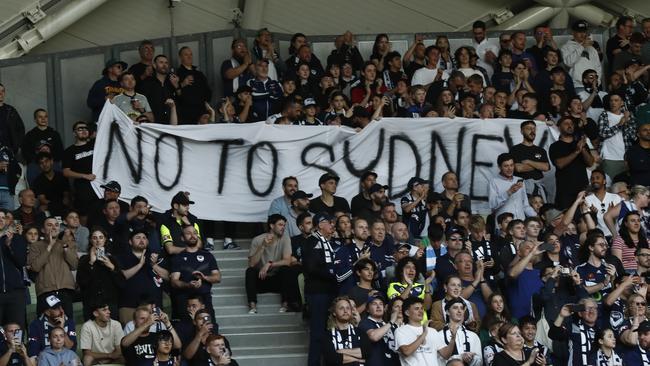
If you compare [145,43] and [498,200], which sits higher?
[145,43]

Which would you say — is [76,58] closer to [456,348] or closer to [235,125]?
[235,125]

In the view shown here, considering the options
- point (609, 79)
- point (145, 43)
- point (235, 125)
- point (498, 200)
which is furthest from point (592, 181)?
point (145, 43)

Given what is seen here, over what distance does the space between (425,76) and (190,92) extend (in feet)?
10.4

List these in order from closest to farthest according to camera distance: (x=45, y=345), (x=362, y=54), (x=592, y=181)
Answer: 1. (x=45, y=345)
2. (x=592, y=181)
3. (x=362, y=54)

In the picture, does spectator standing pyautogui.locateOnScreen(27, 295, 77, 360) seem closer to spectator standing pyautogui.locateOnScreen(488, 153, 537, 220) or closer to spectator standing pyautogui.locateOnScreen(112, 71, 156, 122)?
spectator standing pyautogui.locateOnScreen(112, 71, 156, 122)

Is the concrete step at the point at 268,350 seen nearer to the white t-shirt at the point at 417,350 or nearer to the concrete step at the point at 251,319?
the concrete step at the point at 251,319

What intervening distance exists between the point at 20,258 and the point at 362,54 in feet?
24.7

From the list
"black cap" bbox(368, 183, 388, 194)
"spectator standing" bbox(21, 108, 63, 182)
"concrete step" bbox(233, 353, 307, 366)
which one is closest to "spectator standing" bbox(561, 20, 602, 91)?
"black cap" bbox(368, 183, 388, 194)

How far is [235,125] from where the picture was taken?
21.9 metres

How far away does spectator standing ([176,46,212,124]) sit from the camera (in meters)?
22.7

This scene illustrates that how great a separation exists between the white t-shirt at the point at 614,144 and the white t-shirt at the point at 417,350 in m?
6.06

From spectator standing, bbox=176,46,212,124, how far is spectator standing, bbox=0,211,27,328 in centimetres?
434

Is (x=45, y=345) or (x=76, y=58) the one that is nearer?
(x=45, y=345)

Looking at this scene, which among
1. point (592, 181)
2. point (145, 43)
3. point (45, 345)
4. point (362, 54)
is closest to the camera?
point (45, 345)
